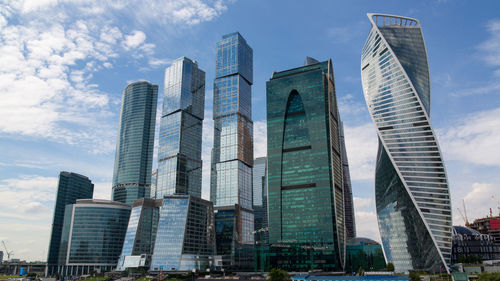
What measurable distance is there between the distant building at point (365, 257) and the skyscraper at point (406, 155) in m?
17.9

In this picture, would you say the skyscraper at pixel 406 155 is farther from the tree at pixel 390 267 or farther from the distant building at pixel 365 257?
the distant building at pixel 365 257

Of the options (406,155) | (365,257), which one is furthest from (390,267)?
(406,155)

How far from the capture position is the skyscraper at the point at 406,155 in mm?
154125

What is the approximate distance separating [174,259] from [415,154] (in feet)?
399

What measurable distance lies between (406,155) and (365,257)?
59.8 m

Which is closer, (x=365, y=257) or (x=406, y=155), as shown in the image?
(x=406, y=155)

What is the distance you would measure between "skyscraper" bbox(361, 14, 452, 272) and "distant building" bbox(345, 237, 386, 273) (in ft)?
58.6

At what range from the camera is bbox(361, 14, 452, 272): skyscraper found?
506 feet

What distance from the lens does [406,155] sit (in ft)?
530

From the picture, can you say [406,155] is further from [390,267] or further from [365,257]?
[365,257]

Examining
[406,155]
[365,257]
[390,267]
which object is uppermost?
[406,155]

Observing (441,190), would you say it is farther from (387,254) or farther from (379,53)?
(379,53)

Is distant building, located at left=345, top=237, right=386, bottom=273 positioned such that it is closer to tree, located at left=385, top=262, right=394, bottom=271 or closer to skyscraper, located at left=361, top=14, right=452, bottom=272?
skyscraper, located at left=361, top=14, right=452, bottom=272

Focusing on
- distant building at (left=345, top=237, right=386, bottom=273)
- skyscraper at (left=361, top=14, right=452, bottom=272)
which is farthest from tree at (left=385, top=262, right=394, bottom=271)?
distant building at (left=345, top=237, right=386, bottom=273)
